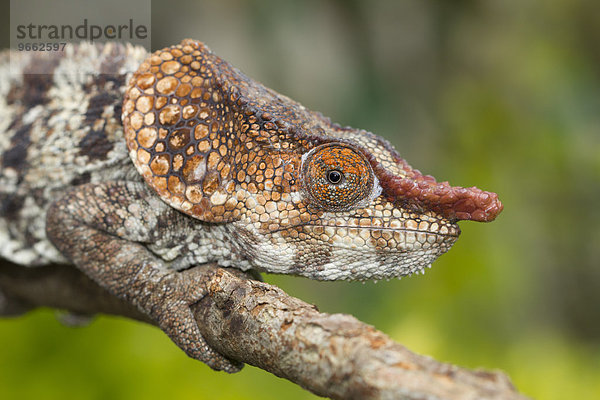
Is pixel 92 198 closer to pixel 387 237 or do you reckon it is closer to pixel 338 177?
pixel 338 177

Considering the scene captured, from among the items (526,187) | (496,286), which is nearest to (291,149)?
(496,286)

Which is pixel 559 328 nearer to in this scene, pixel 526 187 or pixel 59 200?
pixel 526 187

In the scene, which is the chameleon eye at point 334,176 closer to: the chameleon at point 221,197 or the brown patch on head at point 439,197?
the chameleon at point 221,197

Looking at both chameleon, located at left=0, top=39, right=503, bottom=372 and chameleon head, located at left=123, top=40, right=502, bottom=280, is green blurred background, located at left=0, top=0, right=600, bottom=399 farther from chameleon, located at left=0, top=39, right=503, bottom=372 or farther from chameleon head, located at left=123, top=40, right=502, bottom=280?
chameleon head, located at left=123, top=40, right=502, bottom=280

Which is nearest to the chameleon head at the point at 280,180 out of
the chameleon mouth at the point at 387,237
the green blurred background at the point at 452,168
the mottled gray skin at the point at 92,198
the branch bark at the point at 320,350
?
the chameleon mouth at the point at 387,237

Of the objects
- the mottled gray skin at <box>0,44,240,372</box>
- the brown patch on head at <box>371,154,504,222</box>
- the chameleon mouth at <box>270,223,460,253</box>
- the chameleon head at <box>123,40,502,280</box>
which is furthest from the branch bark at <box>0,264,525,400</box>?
the brown patch on head at <box>371,154,504,222</box>

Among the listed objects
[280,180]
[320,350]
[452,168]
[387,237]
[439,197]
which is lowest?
→ [320,350]

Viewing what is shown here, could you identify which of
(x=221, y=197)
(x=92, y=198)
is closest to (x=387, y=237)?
(x=221, y=197)
